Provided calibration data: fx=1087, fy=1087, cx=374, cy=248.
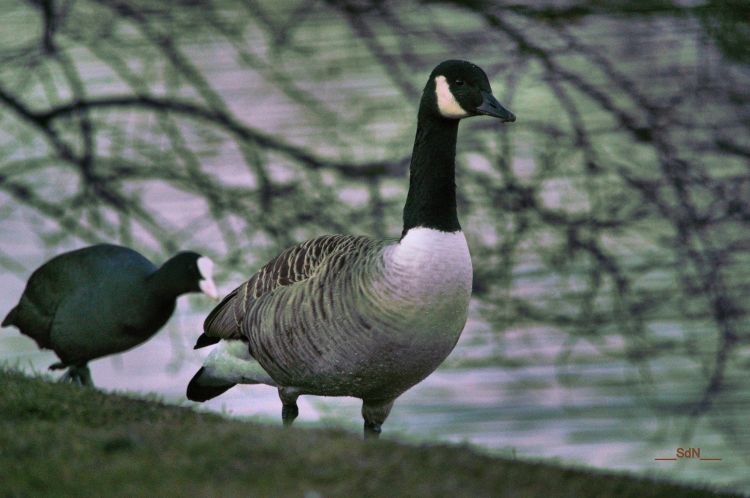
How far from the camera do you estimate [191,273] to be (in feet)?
28.2

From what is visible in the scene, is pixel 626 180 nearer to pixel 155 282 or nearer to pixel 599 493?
pixel 155 282

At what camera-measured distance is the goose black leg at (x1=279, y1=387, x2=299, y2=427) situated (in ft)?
21.1

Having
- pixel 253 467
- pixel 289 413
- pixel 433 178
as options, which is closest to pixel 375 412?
pixel 289 413

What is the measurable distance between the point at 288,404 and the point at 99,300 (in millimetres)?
2482

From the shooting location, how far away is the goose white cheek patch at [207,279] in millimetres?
8586

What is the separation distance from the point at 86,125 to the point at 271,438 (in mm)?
5832

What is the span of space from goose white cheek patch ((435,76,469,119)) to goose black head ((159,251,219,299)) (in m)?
3.03

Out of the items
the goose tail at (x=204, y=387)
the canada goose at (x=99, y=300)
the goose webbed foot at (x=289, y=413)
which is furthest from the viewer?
the canada goose at (x=99, y=300)

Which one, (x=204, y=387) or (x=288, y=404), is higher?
(x=288, y=404)

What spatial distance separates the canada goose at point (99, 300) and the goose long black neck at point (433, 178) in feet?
9.26

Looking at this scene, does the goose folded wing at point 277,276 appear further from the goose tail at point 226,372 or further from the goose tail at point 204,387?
the goose tail at point 204,387

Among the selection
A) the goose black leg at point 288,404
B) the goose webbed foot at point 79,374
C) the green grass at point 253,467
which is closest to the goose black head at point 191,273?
the goose webbed foot at point 79,374

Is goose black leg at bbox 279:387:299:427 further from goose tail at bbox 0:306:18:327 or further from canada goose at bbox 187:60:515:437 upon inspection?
goose tail at bbox 0:306:18:327

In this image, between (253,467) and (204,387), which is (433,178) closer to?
(204,387)
